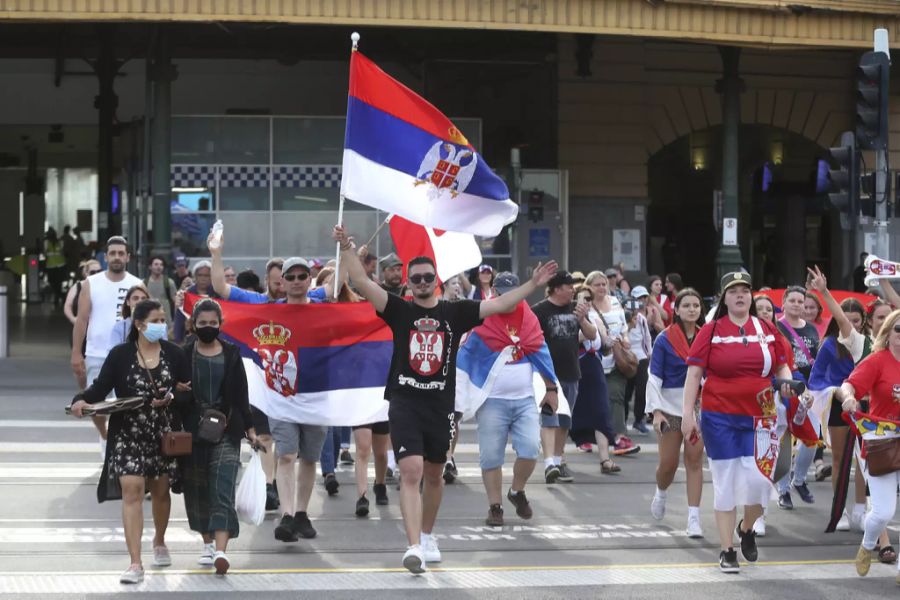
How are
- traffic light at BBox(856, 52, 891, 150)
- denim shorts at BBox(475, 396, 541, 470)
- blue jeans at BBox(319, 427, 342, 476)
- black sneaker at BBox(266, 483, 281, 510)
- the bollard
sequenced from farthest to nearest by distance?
1. the bollard
2. traffic light at BBox(856, 52, 891, 150)
3. blue jeans at BBox(319, 427, 342, 476)
4. black sneaker at BBox(266, 483, 281, 510)
5. denim shorts at BBox(475, 396, 541, 470)

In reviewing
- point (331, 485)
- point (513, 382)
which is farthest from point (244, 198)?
point (513, 382)

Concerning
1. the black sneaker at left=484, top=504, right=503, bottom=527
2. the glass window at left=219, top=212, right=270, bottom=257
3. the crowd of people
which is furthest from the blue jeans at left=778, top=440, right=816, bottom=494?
the glass window at left=219, top=212, right=270, bottom=257

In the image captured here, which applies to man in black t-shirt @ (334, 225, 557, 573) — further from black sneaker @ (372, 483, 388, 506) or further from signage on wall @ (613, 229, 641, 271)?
signage on wall @ (613, 229, 641, 271)

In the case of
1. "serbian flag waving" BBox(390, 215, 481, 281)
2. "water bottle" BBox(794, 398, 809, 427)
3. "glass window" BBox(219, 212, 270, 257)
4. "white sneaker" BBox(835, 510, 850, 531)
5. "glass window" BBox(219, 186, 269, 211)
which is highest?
"glass window" BBox(219, 186, 269, 211)

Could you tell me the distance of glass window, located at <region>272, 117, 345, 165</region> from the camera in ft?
81.8

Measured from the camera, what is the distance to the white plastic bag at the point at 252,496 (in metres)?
8.73

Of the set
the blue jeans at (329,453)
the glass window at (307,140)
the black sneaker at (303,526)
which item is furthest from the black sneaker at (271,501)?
the glass window at (307,140)

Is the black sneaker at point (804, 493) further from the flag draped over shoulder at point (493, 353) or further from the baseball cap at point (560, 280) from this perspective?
the baseball cap at point (560, 280)

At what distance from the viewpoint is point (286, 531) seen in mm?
9391

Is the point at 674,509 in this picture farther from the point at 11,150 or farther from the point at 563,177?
the point at 11,150

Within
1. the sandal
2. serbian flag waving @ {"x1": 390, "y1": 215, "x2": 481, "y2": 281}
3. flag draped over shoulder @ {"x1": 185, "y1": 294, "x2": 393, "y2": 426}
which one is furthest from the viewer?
the sandal

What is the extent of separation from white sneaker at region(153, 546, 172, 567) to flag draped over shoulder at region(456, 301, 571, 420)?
261 cm

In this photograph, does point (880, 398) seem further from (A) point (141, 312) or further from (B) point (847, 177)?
(B) point (847, 177)

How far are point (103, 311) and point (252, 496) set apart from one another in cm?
387
